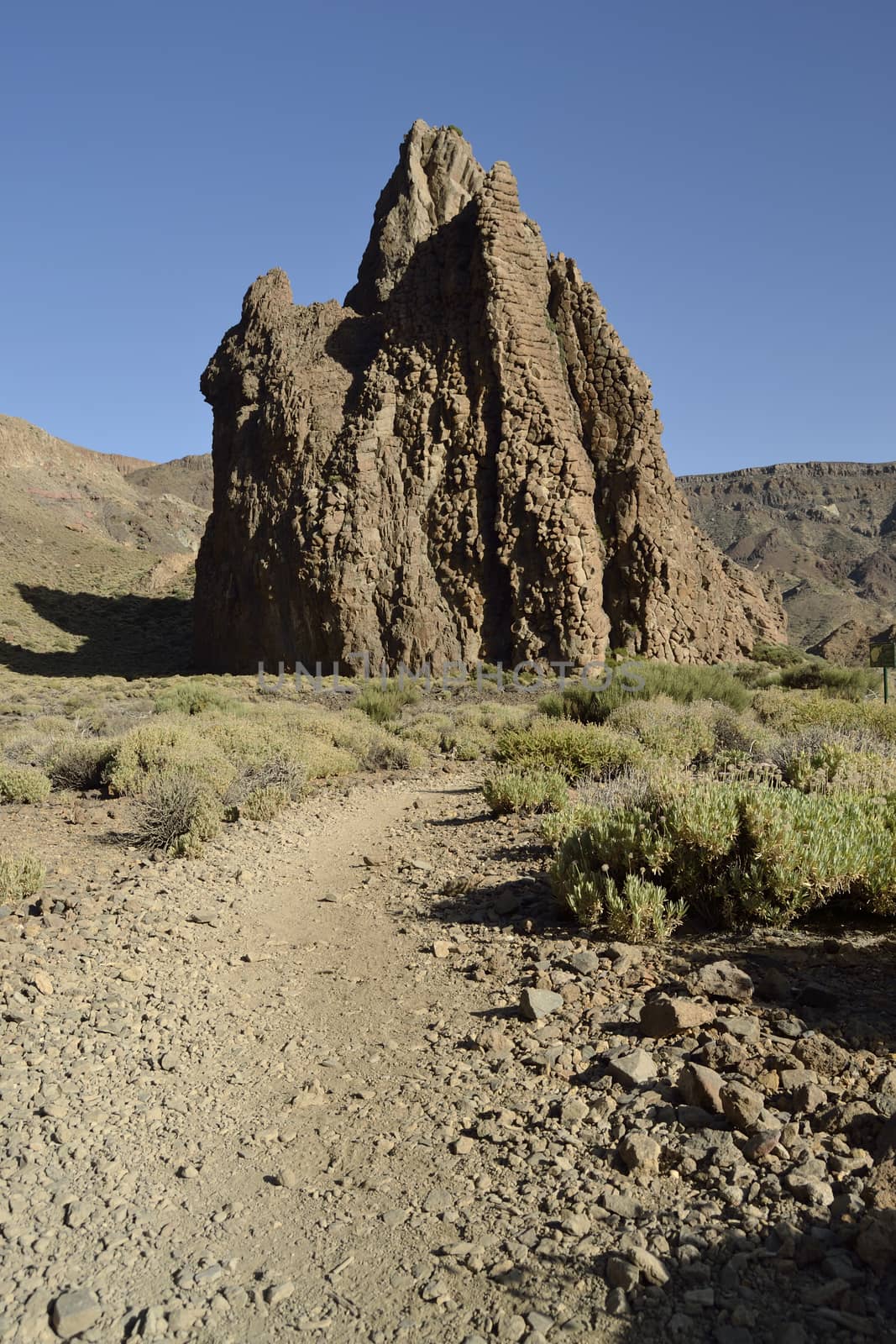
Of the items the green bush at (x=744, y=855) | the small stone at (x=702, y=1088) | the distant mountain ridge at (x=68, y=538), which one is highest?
the distant mountain ridge at (x=68, y=538)

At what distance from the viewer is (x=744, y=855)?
5.10 metres

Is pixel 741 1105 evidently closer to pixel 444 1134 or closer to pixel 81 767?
pixel 444 1134

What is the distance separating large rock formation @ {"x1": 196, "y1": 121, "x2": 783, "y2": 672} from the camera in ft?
81.4

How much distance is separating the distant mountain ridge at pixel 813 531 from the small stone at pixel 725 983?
53.6 m

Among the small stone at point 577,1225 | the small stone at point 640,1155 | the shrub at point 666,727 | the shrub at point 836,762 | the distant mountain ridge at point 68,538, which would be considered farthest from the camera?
the distant mountain ridge at point 68,538

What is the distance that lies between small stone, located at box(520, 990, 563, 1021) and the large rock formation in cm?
1988

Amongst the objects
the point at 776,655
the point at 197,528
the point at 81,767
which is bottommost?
the point at 81,767

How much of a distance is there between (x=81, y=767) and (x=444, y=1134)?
867 cm

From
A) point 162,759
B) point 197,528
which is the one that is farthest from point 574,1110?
point 197,528

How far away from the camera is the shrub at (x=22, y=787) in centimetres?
994

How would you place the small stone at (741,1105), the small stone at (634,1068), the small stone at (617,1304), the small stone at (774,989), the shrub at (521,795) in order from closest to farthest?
the small stone at (617,1304), the small stone at (741,1105), the small stone at (634,1068), the small stone at (774,989), the shrub at (521,795)

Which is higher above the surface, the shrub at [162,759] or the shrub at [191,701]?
the shrub at [191,701]

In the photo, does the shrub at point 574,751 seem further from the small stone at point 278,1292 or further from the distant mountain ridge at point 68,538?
the distant mountain ridge at point 68,538

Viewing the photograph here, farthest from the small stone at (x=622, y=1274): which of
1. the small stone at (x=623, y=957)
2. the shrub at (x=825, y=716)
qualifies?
the shrub at (x=825, y=716)
